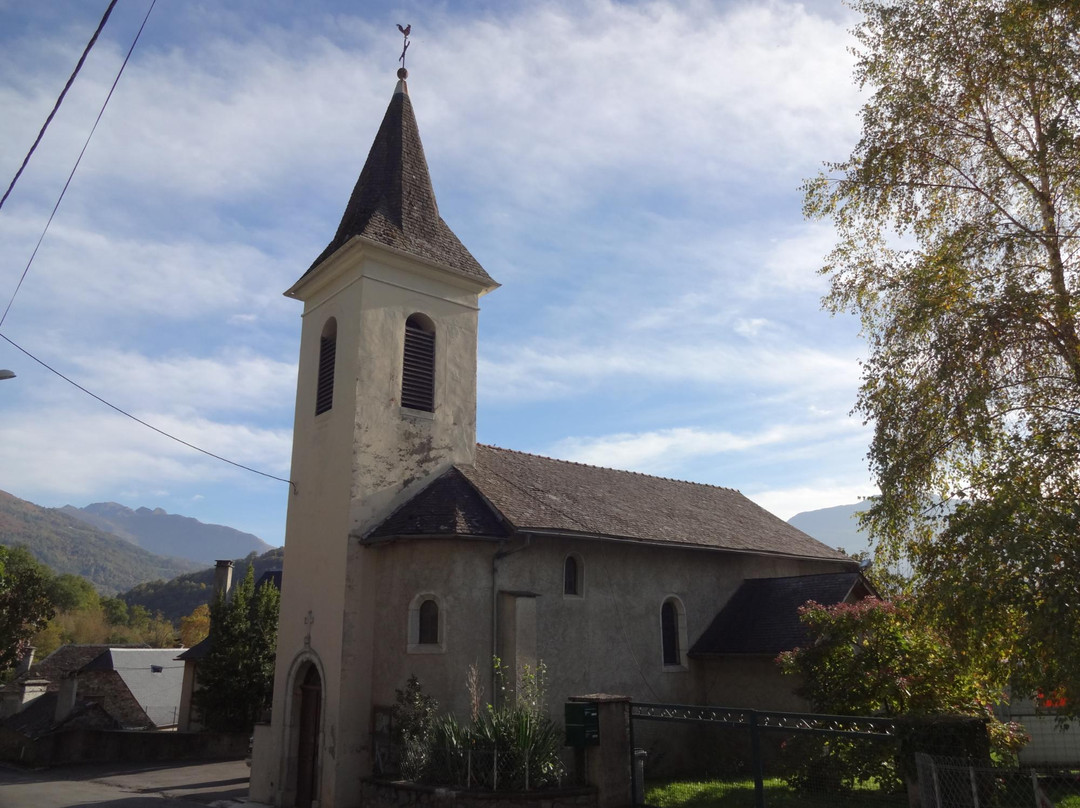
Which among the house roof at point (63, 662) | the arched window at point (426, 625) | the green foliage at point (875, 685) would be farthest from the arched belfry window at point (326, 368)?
the house roof at point (63, 662)

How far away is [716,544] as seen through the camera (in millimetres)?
21500

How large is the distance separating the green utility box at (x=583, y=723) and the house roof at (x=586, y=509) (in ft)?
14.3

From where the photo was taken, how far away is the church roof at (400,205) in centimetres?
2006

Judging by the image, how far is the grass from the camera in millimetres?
13523

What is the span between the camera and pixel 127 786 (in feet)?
71.7

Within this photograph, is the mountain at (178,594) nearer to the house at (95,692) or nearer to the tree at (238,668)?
the house at (95,692)

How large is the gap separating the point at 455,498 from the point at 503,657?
351 centimetres

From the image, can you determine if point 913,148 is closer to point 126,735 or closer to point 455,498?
point 455,498

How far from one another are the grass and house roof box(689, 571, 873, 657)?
3.26 metres

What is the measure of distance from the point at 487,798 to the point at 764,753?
906 centimetres

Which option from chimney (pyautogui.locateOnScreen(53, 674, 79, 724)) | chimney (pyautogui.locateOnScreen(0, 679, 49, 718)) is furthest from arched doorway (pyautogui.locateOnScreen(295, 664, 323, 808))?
chimney (pyautogui.locateOnScreen(0, 679, 49, 718))

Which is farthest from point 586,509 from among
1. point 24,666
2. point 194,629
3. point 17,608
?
point 194,629

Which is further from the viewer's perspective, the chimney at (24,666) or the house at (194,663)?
the chimney at (24,666)

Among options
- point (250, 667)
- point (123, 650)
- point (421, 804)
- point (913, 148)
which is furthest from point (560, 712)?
point (123, 650)
